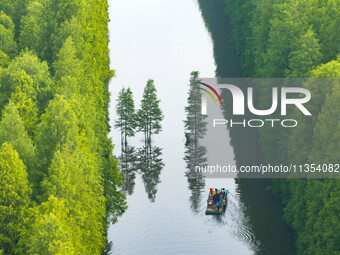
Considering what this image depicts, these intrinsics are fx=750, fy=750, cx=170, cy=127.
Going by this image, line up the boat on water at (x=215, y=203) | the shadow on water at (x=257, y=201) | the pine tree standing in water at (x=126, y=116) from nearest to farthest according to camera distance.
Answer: the shadow on water at (x=257, y=201), the boat on water at (x=215, y=203), the pine tree standing in water at (x=126, y=116)

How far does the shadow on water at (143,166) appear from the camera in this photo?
3280 inches

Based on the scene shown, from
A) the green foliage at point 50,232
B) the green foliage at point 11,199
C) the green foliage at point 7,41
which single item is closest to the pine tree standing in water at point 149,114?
the green foliage at point 7,41

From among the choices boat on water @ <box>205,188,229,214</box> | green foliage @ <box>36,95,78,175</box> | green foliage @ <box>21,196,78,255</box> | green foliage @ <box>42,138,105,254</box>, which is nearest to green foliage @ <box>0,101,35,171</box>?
green foliage @ <box>36,95,78,175</box>

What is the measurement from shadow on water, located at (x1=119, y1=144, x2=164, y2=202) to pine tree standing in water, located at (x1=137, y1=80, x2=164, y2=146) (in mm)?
3698

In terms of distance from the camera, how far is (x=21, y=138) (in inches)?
2112

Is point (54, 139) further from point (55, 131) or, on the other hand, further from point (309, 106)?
point (309, 106)

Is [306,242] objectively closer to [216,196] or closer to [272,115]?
[216,196]

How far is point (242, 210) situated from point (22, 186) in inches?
1328

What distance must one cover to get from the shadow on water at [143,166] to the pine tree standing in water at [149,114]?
3.70 meters

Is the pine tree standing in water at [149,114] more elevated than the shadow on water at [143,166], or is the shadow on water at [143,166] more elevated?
the pine tree standing in water at [149,114]

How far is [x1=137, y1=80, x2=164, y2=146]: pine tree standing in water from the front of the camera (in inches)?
3831

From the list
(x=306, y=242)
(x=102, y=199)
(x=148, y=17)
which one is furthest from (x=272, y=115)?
(x=148, y=17)

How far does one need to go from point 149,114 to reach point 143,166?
1085 centimetres

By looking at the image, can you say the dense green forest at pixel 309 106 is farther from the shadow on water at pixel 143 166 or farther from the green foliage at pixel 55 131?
the green foliage at pixel 55 131
